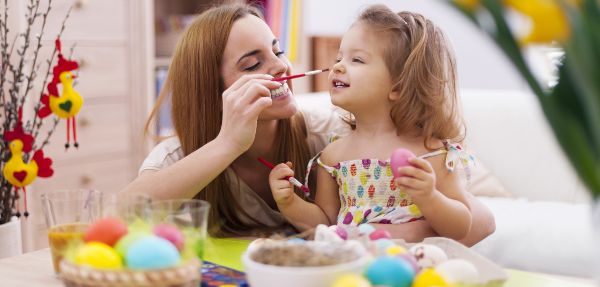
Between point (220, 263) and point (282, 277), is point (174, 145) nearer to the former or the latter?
point (220, 263)

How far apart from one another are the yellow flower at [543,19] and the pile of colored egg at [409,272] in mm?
370

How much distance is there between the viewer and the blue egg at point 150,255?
0.86m

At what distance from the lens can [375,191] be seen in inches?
62.7

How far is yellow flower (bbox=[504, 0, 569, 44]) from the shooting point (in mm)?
595

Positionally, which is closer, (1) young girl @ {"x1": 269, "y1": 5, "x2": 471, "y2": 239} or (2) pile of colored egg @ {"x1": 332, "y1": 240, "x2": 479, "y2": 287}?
(2) pile of colored egg @ {"x1": 332, "y1": 240, "x2": 479, "y2": 287}

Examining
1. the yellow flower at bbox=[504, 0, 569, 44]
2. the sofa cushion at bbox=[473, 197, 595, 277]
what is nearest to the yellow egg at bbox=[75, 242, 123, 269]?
the yellow flower at bbox=[504, 0, 569, 44]

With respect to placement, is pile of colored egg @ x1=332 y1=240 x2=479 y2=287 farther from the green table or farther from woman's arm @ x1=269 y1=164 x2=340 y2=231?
woman's arm @ x1=269 y1=164 x2=340 y2=231

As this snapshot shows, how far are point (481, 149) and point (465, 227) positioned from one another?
1.33 metres

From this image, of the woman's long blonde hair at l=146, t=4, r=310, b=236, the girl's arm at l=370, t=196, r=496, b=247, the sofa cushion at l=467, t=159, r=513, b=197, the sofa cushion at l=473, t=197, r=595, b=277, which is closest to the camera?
the girl's arm at l=370, t=196, r=496, b=247

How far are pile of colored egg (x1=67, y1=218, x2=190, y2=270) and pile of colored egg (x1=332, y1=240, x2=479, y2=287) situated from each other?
0.21 metres

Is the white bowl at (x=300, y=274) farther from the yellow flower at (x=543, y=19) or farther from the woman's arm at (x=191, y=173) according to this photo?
the woman's arm at (x=191, y=173)

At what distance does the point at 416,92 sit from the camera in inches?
62.1

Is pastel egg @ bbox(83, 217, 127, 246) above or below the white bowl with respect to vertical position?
above

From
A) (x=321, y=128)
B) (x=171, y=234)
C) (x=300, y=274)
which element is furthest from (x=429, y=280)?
(x=321, y=128)
